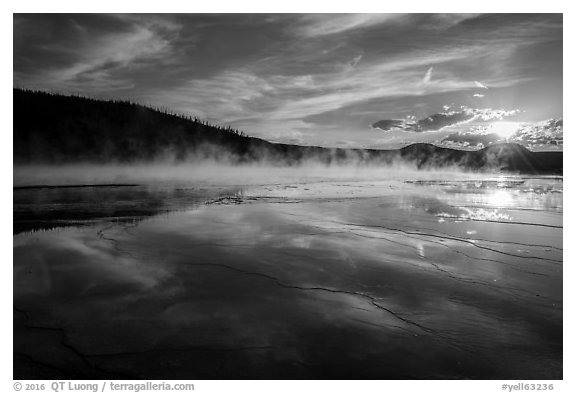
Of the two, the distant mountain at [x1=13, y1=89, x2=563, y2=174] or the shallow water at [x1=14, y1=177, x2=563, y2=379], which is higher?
the distant mountain at [x1=13, y1=89, x2=563, y2=174]

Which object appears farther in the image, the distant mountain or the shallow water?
the distant mountain

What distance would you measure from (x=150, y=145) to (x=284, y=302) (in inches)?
859

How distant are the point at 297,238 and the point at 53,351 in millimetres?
3254

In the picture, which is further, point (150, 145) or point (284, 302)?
point (150, 145)

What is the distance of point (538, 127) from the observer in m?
5.80

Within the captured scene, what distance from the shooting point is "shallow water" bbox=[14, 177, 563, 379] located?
230 centimetres

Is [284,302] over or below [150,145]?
below

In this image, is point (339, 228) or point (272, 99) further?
point (272, 99)

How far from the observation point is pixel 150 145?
22.8m

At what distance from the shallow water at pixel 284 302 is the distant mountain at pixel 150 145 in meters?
3.09

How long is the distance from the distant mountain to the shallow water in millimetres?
3093

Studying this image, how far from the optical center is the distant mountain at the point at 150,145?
10.3m
